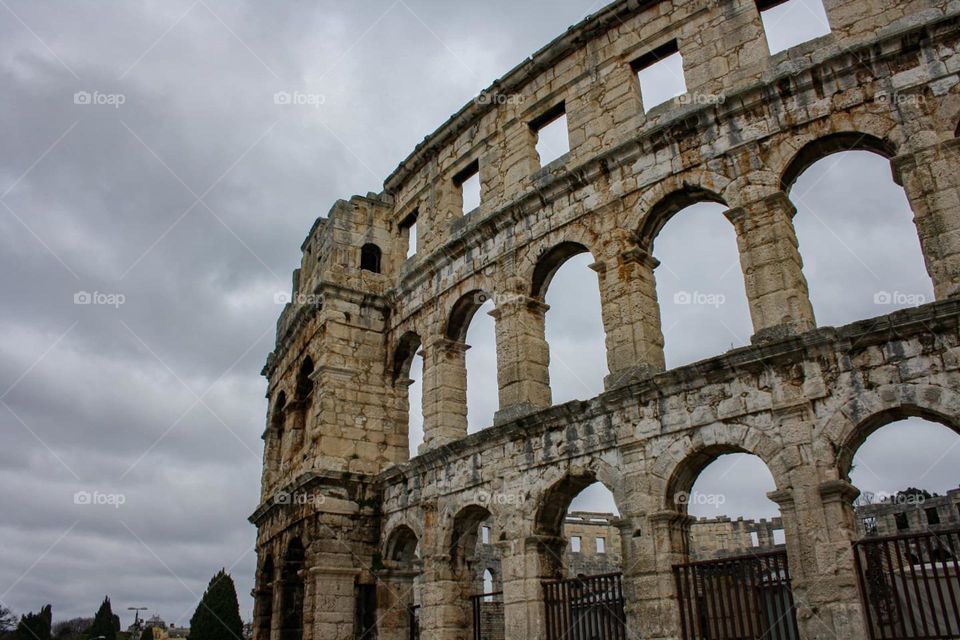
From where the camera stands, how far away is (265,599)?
1684 centimetres

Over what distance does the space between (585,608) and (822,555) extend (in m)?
3.35

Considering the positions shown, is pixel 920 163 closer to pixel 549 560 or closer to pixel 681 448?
pixel 681 448

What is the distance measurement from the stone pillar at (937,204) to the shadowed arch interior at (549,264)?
Answer: 15.1 feet

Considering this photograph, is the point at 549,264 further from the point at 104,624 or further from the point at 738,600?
the point at 104,624

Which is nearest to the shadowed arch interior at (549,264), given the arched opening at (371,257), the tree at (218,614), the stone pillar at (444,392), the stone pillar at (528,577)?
the stone pillar at (444,392)

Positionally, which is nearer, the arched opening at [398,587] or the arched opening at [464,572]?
the arched opening at [464,572]

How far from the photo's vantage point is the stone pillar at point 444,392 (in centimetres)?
1298

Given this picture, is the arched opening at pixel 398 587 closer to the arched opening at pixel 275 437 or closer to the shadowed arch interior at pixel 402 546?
the shadowed arch interior at pixel 402 546

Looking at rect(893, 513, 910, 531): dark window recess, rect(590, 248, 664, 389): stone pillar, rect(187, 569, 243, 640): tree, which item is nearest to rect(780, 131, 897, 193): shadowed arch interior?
rect(590, 248, 664, 389): stone pillar

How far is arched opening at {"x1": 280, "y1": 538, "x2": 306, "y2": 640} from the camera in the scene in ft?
49.1

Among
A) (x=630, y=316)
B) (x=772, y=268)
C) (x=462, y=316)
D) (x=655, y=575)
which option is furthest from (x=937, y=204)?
(x=462, y=316)

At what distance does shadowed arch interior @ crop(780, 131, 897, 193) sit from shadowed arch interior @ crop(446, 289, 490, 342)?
18.1 feet

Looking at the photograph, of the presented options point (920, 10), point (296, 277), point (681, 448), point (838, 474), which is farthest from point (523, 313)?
point (296, 277)

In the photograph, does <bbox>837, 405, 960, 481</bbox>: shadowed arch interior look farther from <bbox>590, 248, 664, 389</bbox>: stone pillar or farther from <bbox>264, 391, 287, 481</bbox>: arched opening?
<bbox>264, 391, 287, 481</bbox>: arched opening
